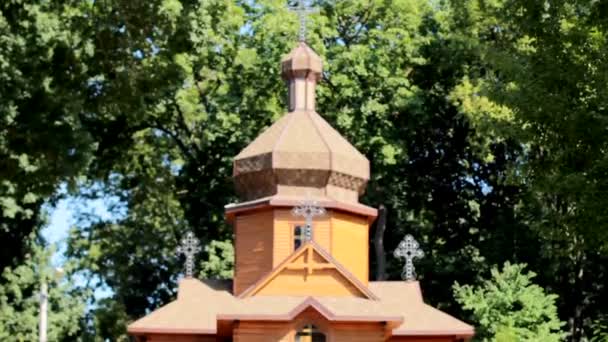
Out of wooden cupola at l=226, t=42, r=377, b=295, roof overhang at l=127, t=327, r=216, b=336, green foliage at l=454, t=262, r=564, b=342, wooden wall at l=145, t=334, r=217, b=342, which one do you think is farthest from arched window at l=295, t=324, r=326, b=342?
green foliage at l=454, t=262, r=564, b=342

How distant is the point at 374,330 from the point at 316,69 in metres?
7.05

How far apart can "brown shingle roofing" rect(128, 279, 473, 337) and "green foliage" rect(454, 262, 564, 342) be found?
14.5 feet

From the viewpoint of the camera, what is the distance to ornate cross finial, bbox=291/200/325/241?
25.4 meters

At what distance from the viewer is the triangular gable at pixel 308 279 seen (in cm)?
2509

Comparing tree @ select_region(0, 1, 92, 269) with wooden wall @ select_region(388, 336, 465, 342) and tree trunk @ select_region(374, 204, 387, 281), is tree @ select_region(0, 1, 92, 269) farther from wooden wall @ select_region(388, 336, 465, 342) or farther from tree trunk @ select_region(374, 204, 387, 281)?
tree trunk @ select_region(374, 204, 387, 281)

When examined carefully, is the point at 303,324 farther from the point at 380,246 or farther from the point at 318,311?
the point at 380,246

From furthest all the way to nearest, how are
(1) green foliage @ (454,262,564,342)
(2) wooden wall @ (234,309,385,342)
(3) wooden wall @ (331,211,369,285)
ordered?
(1) green foliage @ (454,262,564,342) < (3) wooden wall @ (331,211,369,285) < (2) wooden wall @ (234,309,385,342)

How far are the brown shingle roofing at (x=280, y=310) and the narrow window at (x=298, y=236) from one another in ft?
4.87

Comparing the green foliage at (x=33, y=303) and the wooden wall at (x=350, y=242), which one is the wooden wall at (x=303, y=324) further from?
the green foliage at (x=33, y=303)

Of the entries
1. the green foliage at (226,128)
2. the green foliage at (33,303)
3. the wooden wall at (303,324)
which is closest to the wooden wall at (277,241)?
the wooden wall at (303,324)

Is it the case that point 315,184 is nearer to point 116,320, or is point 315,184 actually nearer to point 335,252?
point 335,252

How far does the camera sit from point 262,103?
35.9 metres

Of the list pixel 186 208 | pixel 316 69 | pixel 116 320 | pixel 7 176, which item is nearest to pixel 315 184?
pixel 316 69

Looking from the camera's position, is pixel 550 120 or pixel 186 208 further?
pixel 186 208
